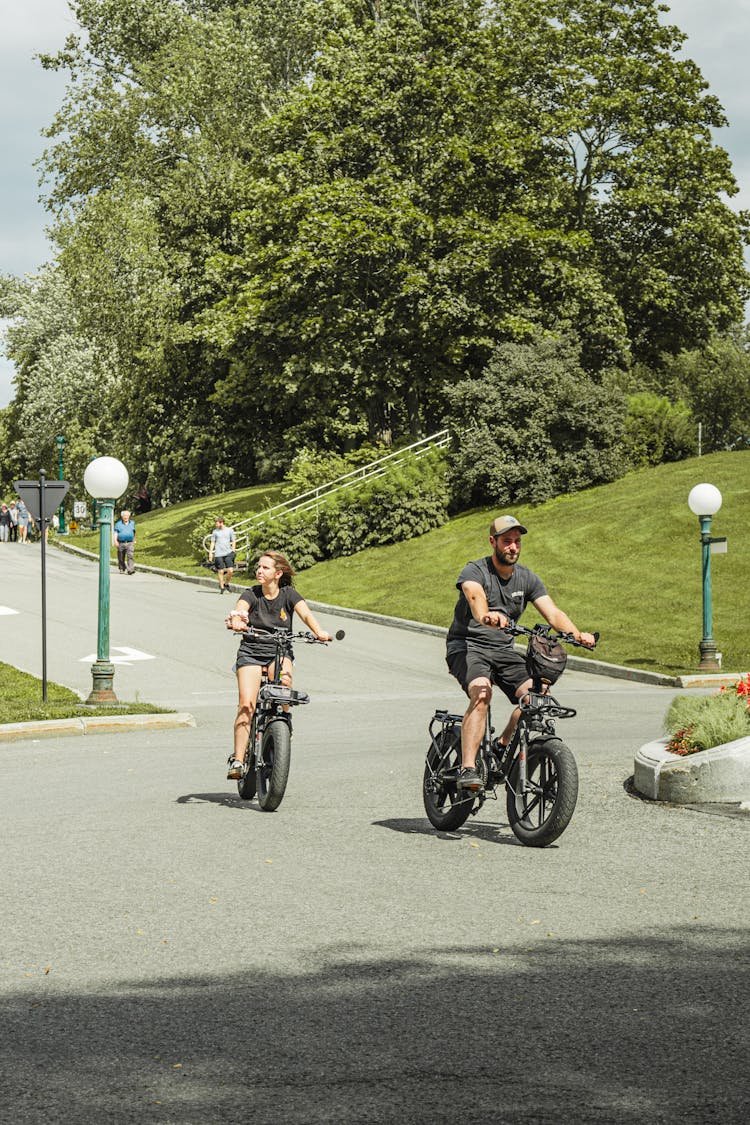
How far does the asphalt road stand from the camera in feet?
13.9

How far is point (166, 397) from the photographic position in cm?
5262

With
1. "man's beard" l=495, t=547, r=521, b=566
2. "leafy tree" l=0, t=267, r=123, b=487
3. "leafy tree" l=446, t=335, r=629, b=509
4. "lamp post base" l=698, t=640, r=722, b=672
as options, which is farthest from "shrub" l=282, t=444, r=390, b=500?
"man's beard" l=495, t=547, r=521, b=566

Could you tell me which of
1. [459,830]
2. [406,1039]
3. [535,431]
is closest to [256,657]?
[459,830]

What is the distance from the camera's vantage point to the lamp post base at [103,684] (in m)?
17.1

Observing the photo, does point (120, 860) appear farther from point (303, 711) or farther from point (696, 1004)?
point (303, 711)

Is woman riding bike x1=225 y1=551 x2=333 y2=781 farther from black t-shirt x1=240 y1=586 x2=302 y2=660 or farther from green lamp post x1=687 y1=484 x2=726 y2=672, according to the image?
green lamp post x1=687 y1=484 x2=726 y2=672

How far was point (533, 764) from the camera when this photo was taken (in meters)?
8.23

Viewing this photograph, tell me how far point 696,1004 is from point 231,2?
6093cm

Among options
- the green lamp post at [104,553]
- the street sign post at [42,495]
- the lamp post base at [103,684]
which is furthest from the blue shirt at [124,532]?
the street sign post at [42,495]

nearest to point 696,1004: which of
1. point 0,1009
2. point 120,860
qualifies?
point 0,1009

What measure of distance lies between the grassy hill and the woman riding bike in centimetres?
1346

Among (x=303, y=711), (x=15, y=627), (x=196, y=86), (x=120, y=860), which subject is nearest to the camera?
(x=120, y=860)

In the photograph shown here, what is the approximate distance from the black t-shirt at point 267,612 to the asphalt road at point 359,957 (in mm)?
1215

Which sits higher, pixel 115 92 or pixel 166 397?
pixel 115 92
